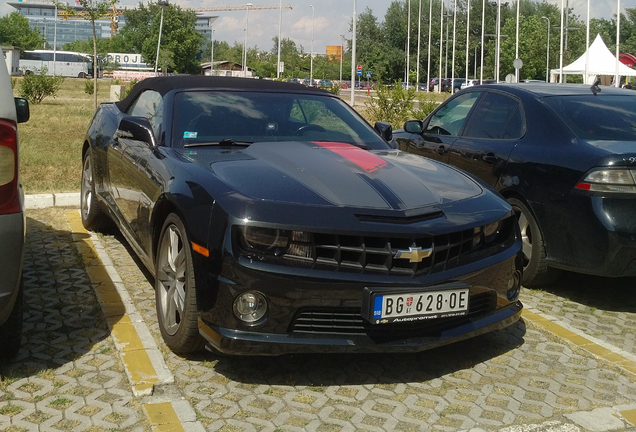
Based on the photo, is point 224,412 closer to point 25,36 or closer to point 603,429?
point 603,429

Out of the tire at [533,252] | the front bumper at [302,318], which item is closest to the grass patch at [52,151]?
the tire at [533,252]

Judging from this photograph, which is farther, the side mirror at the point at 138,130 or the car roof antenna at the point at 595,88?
the car roof antenna at the point at 595,88

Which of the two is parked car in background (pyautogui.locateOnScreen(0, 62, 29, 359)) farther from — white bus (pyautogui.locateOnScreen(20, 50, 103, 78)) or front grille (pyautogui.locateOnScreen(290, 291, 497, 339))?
white bus (pyautogui.locateOnScreen(20, 50, 103, 78))

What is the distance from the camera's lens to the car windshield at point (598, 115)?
5.60 m

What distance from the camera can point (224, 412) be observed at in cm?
350

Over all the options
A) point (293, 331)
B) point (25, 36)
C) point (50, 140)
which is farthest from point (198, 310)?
point (25, 36)

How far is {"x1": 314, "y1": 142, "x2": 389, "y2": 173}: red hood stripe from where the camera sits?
4.34 m

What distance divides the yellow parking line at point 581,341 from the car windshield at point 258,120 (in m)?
1.58

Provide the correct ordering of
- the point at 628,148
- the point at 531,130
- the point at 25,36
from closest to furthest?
the point at 628,148
the point at 531,130
the point at 25,36

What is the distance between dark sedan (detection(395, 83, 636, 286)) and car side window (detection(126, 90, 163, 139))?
2.68m

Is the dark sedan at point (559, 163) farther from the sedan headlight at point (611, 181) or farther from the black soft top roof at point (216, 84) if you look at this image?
the black soft top roof at point (216, 84)

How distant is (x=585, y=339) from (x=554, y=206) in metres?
1.04

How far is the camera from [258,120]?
5031 millimetres

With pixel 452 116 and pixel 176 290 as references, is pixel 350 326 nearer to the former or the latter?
pixel 176 290
